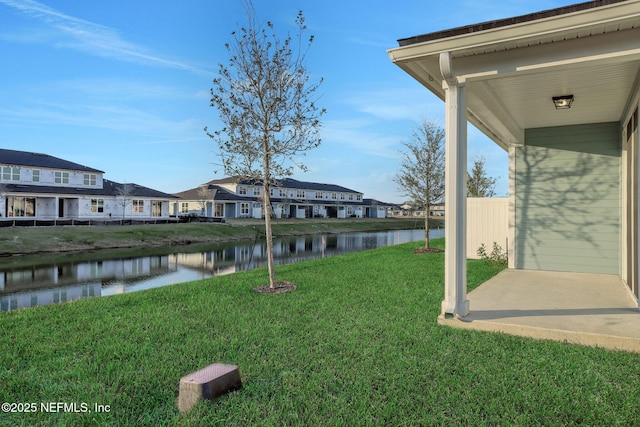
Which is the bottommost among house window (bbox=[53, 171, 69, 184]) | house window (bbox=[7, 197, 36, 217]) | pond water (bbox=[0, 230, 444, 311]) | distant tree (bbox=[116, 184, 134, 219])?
pond water (bbox=[0, 230, 444, 311])

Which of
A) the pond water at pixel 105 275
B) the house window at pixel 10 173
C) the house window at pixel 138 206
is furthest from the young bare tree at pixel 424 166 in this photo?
the house window at pixel 10 173

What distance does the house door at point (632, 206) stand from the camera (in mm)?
5609

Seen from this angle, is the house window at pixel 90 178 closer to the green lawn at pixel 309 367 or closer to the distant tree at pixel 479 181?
the distant tree at pixel 479 181

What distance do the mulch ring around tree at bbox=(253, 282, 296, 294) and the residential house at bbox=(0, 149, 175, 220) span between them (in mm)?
28243

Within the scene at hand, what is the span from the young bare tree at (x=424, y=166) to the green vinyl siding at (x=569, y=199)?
7008 millimetres

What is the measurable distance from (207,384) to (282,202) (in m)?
46.1

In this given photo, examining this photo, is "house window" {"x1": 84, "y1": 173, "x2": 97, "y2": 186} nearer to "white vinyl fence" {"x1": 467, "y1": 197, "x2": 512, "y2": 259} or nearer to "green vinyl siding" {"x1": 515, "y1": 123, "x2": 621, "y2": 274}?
"white vinyl fence" {"x1": 467, "y1": 197, "x2": 512, "y2": 259}

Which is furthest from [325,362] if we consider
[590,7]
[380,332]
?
[590,7]

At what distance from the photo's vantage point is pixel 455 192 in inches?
178

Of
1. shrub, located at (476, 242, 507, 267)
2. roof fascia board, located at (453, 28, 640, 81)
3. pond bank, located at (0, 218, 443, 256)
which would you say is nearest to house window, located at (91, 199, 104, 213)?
pond bank, located at (0, 218, 443, 256)

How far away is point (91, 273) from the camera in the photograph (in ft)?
46.3

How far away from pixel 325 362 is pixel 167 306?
11.3 ft

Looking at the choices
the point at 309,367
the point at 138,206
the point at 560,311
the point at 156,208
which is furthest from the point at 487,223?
the point at 156,208

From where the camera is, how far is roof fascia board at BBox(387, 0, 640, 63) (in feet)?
11.8
